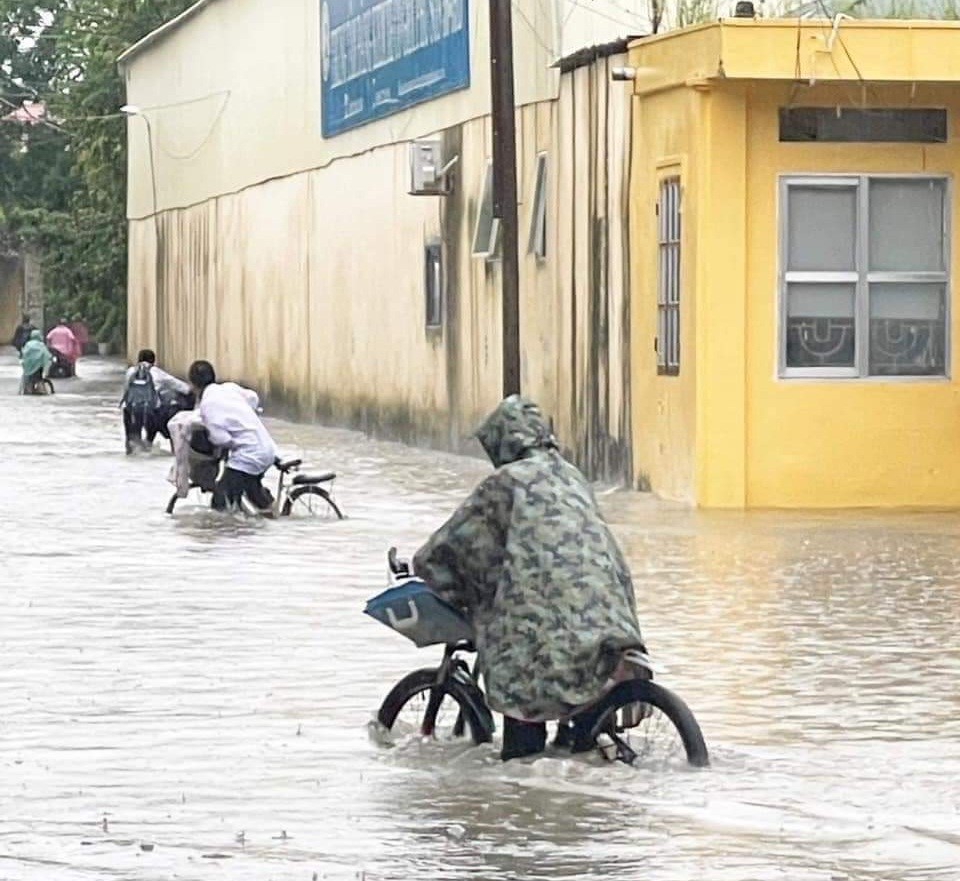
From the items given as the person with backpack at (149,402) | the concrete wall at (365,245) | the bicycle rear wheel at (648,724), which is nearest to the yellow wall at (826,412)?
the concrete wall at (365,245)

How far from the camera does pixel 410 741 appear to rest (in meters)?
10.9

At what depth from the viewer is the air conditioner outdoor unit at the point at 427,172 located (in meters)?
32.4

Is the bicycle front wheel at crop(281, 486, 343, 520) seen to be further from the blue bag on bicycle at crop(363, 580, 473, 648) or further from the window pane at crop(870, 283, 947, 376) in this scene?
the blue bag on bicycle at crop(363, 580, 473, 648)

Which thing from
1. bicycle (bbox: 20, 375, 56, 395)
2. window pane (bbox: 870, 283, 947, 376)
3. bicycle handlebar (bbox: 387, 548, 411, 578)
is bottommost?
bicycle (bbox: 20, 375, 56, 395)

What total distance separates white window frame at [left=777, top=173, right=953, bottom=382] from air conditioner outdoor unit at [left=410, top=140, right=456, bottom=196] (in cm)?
968

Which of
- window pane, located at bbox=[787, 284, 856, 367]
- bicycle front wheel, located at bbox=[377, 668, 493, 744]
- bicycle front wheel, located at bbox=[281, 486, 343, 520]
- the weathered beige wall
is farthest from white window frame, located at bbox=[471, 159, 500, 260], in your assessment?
bicycle front wheel, located at bbox=[377, 668, 493, 744]

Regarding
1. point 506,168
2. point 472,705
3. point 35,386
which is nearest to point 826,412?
point 506,168

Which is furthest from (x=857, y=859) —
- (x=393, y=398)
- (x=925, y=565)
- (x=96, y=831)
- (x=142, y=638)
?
(x=393, y=398)

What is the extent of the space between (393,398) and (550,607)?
1014 inches

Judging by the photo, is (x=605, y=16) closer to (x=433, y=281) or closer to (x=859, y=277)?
(x=859, y=277)

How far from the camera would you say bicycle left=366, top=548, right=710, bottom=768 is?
1000 cm

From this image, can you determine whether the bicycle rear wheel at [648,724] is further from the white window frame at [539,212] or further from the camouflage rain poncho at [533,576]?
the white window frame at [539,212]

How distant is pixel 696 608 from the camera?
627 inches

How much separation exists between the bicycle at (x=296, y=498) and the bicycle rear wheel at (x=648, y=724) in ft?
40.8
